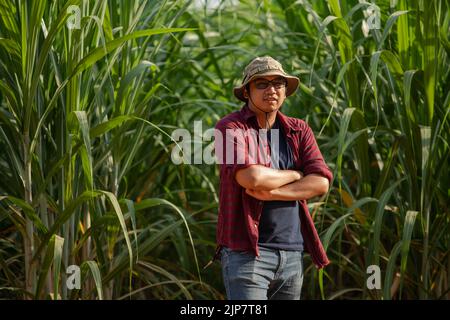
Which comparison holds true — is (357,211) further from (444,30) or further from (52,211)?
(52,211)

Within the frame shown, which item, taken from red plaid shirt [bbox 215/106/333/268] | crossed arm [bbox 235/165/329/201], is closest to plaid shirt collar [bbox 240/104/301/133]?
red plaid shirt [bbox 215/106/333/268]

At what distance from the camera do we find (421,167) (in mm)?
2867

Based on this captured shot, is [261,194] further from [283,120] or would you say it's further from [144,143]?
[144,143]

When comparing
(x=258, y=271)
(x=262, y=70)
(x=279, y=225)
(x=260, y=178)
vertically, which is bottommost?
(x=258, y=271)

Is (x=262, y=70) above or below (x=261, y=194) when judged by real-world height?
above

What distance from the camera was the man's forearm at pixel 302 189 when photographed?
2.23 meters

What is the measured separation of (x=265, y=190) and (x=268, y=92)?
9.5 inches

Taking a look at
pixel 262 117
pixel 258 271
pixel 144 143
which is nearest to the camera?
pixel 258 271

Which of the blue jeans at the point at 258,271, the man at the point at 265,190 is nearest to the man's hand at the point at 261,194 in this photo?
the man at the point at 265,190

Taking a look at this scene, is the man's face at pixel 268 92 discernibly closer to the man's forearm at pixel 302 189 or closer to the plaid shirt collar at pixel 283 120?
the plaid shirt collar at pixel 283 120

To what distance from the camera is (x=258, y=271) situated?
7.19ft

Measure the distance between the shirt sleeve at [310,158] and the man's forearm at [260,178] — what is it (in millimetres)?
109

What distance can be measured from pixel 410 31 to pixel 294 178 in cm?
91

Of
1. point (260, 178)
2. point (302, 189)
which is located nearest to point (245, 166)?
point (260, 178)
